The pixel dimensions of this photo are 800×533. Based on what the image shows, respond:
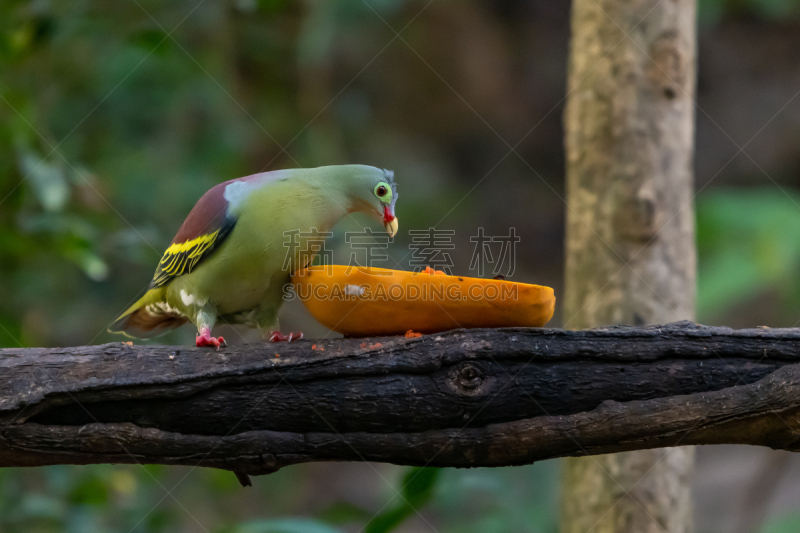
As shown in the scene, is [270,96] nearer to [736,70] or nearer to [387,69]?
[387,69]

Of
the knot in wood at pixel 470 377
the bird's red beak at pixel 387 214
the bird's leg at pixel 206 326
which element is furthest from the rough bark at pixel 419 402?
the bird's red beak at pixel 387 214

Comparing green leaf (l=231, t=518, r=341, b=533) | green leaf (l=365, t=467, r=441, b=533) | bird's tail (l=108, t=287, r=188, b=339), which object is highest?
bird's tail (l=108, t=287, r=188, b=339)

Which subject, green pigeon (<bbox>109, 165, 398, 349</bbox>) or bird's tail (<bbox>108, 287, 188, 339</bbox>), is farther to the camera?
bird's tail (<bbox>108, 287, 188, 339</bbox>)

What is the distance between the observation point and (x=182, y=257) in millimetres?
2535

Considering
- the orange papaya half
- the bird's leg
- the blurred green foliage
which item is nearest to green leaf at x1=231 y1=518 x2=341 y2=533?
the bird's leg

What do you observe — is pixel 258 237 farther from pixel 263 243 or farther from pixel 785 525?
pixel 785 525

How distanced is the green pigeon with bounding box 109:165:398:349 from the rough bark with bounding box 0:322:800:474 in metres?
0.34

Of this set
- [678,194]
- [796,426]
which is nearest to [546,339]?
[796,426]

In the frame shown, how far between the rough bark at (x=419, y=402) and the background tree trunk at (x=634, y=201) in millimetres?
1160

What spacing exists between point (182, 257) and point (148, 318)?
0.56 metres

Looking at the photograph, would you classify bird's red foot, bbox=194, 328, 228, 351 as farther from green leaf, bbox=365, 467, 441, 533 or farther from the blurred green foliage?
the blurred green foliage

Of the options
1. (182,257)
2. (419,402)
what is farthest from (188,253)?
(419,402)

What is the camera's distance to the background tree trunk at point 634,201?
127 inches

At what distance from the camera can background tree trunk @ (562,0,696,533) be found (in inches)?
127
